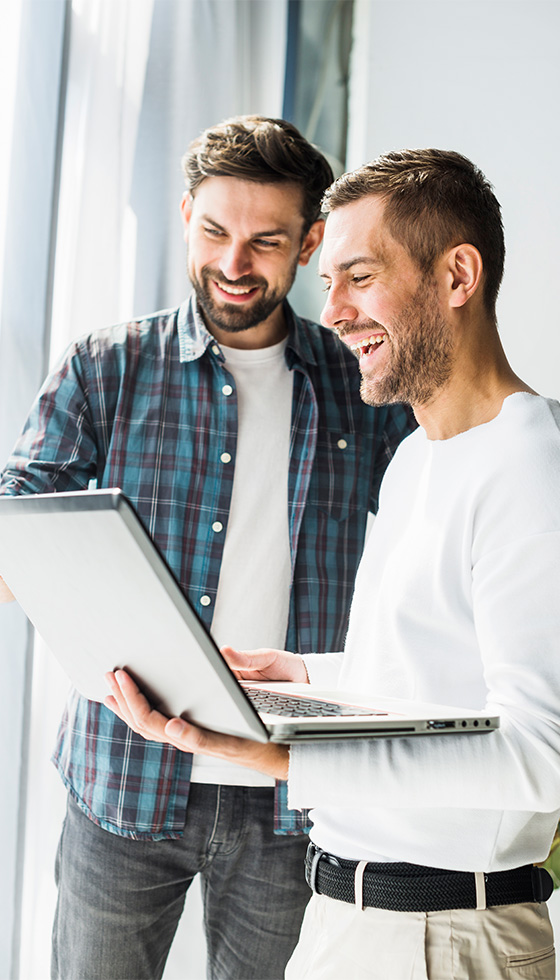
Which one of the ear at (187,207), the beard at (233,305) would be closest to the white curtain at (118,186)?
the ear at (187,207)

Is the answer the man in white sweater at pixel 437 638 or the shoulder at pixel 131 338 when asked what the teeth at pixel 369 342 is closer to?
the man in white sweater at pixel 437 638

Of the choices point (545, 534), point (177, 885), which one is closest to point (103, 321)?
point (177, 885)

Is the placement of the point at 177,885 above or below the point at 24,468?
below

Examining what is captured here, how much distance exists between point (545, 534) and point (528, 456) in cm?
10

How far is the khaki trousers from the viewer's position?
2.81 feet

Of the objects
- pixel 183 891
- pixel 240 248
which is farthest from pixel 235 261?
pixel 183 891

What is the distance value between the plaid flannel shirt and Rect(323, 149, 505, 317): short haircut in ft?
1.68

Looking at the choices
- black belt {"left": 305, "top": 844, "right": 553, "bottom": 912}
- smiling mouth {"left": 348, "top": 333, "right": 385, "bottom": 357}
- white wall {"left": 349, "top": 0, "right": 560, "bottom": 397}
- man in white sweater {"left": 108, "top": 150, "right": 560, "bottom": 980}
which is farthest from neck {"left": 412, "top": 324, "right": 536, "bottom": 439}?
white wall {"left": 349, "top": 0, "right": 560, "bottom": 397}

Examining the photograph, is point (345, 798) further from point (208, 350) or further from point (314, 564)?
point (208, 350)

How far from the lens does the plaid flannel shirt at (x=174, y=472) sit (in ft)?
4.48

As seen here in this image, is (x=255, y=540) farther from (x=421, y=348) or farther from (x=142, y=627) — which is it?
(x=142, y=627)

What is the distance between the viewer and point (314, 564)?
4.81 ft

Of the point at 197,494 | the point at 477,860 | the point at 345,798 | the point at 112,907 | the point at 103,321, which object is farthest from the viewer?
the point at 103,321

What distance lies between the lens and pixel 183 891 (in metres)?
1.41
